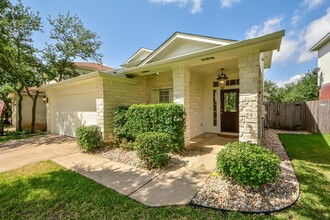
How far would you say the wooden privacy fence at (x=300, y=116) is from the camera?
28.4 ft

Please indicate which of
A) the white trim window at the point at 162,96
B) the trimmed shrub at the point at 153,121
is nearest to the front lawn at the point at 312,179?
the trimmed shrub at the point at 153,121

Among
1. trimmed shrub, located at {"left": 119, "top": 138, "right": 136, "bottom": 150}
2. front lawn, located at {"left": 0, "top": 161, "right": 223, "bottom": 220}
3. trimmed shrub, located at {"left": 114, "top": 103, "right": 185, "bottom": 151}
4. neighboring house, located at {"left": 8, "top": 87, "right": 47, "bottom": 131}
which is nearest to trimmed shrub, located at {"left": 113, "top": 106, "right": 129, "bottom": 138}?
trimmed shrub, located at {"left": 114, "top": 103, "right": 185, "bottom": 151}

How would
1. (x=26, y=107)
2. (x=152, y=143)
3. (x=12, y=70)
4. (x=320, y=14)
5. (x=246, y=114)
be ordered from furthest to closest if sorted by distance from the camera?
(x=26, y=107)
(x=320, y=14)
(x=12, y=70)
(x=246, y=114)
(x=152, y=143)

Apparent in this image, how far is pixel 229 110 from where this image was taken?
27.0 ft

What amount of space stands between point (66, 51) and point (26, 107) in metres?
5.44

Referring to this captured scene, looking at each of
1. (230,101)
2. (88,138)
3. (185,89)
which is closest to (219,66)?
(185,89)

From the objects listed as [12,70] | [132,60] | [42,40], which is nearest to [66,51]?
[42,40]

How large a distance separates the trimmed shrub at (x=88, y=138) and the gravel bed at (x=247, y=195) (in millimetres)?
4394

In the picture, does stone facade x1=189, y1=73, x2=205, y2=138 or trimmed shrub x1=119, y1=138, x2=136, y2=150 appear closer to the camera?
trimmed shrub x1=119, y1=138, x2=136, y2=150

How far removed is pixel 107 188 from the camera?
3340 mm

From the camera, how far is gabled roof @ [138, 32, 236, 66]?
22.5 ft

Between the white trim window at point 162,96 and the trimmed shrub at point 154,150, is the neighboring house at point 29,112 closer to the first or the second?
the white trim window at point 162,96

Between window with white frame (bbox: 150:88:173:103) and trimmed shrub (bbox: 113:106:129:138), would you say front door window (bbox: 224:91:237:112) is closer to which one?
window with white frame (bbox: 150:88:173:103)

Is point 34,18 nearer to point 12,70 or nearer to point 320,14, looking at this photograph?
point 12,70
